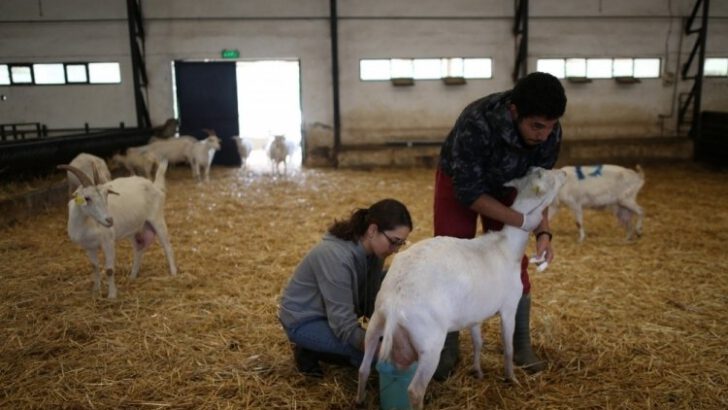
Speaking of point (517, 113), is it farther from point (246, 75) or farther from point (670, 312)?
point (246, 75)

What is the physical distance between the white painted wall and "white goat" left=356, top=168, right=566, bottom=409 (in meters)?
11.3

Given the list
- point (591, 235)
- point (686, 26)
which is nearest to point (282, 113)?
point (686, 26)

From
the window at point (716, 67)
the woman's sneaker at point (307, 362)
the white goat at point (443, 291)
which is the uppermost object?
the window at point (716, 67)

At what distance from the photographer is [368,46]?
1351 cm

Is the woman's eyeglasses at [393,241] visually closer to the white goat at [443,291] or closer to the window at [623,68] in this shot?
the white goat at [443,291]

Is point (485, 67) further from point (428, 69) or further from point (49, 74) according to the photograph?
point (49, 74)

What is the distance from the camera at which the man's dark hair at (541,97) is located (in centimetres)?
233

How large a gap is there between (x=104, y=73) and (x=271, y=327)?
11.8 meters

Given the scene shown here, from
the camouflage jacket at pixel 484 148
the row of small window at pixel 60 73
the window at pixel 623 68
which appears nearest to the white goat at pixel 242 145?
the row of small window at pixel 60 73

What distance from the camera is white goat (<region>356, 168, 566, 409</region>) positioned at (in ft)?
7.59

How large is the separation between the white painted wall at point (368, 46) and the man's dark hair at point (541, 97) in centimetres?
1157

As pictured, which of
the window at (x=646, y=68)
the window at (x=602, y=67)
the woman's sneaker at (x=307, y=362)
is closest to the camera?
the woman's sneaker at (x=307, y=362)

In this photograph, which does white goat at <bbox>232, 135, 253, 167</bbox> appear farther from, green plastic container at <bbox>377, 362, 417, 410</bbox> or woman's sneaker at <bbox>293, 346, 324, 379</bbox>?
green plastic container at <bbox>377, 362, 417, 410</bbox>

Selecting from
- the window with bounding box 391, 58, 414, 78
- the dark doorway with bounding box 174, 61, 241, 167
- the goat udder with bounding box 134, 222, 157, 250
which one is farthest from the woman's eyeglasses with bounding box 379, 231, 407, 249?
the dark doorway with bounding box 174, 61, 241, 167
